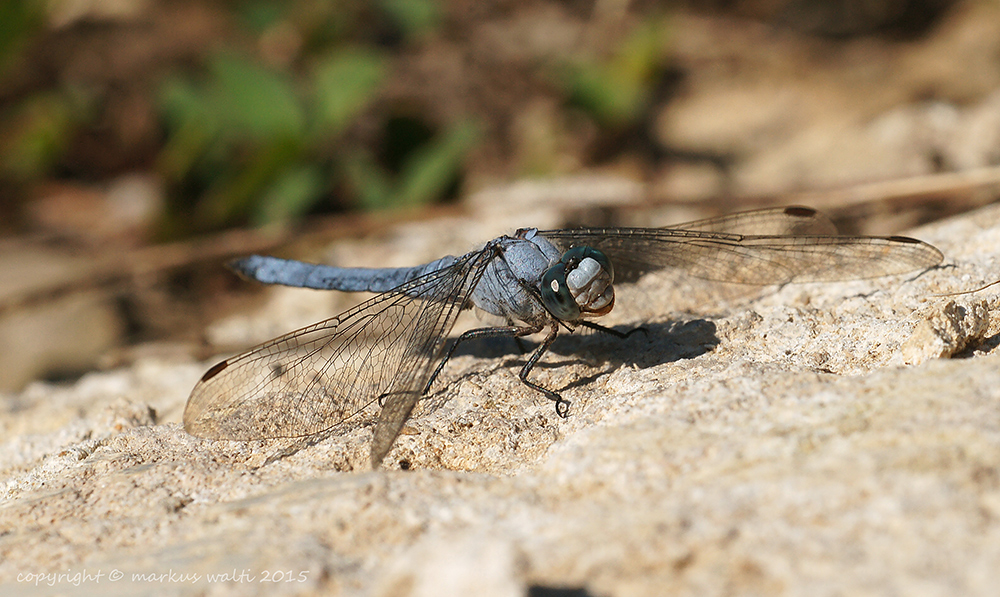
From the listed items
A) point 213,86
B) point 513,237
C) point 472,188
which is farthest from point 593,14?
point 513,237

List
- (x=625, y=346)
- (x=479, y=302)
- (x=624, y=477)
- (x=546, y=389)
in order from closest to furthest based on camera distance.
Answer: (x=624, y=477) → (x=546, y=389) → (x=625, y=346) → (x=479, y=302)

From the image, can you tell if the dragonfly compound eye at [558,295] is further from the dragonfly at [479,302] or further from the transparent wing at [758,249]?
the transparent wing at [758,249]

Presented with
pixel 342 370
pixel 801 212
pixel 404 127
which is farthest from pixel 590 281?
pixel 404 127

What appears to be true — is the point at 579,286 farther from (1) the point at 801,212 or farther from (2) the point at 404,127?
(2) the point at 404,127

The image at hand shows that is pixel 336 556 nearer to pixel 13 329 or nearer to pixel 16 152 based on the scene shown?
pixel 13 329

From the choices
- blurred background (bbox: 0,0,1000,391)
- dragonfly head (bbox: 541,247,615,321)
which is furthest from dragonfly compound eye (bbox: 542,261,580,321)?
blurred background (bbox: 0,0,1000,391)
